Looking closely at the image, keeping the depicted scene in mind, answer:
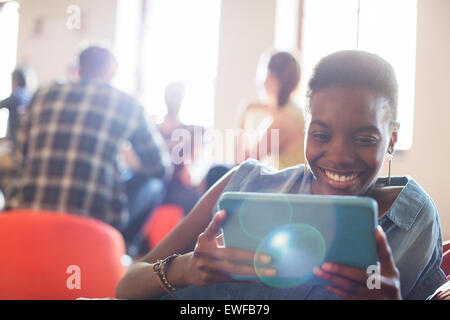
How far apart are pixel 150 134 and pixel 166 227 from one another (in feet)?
3.12

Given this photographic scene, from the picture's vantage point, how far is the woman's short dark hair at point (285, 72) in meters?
1.85

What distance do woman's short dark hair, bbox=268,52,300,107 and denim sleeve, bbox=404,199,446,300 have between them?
1193 millimetres

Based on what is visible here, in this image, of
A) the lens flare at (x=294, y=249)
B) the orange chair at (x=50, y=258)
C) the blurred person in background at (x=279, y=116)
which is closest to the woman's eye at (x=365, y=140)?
the lens flare at (x=294, y=249)

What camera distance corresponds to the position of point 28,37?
14.3 ft

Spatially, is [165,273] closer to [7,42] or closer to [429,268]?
[429,268]

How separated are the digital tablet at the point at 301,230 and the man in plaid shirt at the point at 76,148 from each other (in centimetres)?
104

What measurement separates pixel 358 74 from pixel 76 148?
1052 mm

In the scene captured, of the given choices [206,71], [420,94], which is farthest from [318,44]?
[206,71]

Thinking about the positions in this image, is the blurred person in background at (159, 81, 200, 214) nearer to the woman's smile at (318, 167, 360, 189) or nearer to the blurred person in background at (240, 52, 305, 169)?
the blurred person in background at (240, 52, 305, 169)

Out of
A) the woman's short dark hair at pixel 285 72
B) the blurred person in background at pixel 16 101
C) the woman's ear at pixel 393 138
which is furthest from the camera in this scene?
the blurred person in background at pixel 16 101

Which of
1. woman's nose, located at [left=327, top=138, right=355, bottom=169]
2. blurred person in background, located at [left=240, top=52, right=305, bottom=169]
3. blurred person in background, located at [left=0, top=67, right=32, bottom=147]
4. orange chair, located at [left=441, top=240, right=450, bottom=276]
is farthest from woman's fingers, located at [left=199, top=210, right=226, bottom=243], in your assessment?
blurred person in background, located at [left=0, top=67, right=32, bottom=147]

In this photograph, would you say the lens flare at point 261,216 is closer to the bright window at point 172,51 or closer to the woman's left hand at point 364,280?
the woman's left hand at point 364,280

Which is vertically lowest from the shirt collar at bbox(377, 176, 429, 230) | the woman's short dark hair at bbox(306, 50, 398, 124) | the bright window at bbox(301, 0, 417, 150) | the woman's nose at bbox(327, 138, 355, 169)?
the shirt collar at bbox(377, 176, 429, 230)

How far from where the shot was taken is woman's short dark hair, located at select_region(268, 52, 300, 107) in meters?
1.85
